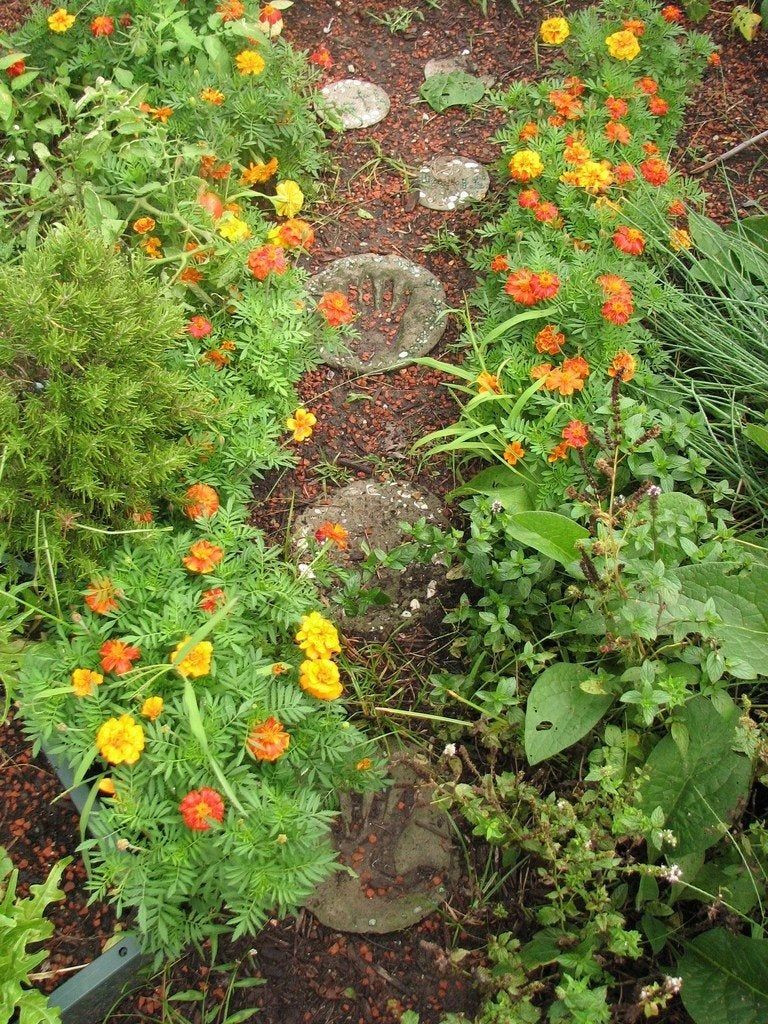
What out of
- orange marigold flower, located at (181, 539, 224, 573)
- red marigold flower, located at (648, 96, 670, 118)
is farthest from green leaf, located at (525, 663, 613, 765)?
red marigold flower, located at (648, 96, 670, 118)

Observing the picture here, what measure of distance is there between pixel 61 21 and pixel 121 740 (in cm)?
267

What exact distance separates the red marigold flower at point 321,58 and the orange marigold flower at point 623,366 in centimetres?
181

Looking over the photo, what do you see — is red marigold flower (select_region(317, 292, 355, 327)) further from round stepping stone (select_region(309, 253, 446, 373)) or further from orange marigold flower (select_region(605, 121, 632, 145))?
orange marigold flower (select_region(605, 121, 632, 145))

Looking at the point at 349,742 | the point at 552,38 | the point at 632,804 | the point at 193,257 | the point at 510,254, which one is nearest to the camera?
the point at 632,804

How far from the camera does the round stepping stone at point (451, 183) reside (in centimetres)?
336

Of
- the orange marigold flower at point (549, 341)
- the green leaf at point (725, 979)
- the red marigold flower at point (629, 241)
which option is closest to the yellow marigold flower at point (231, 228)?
the orange marigold flower at point (549, 341)

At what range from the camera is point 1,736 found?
2.28 metres

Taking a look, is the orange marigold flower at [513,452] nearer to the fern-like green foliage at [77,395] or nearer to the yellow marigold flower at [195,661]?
the fern-like green foliage at [77,395]

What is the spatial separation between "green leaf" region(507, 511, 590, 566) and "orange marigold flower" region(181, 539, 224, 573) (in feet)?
2.71

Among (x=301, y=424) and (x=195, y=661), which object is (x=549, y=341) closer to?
(x=301, y=424)

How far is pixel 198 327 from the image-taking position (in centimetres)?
250

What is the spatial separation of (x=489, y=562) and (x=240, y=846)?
1.05 metres

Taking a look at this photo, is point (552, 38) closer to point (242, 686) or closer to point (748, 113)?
point (748, 113)

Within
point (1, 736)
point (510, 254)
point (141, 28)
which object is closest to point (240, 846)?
point (1, 736)
